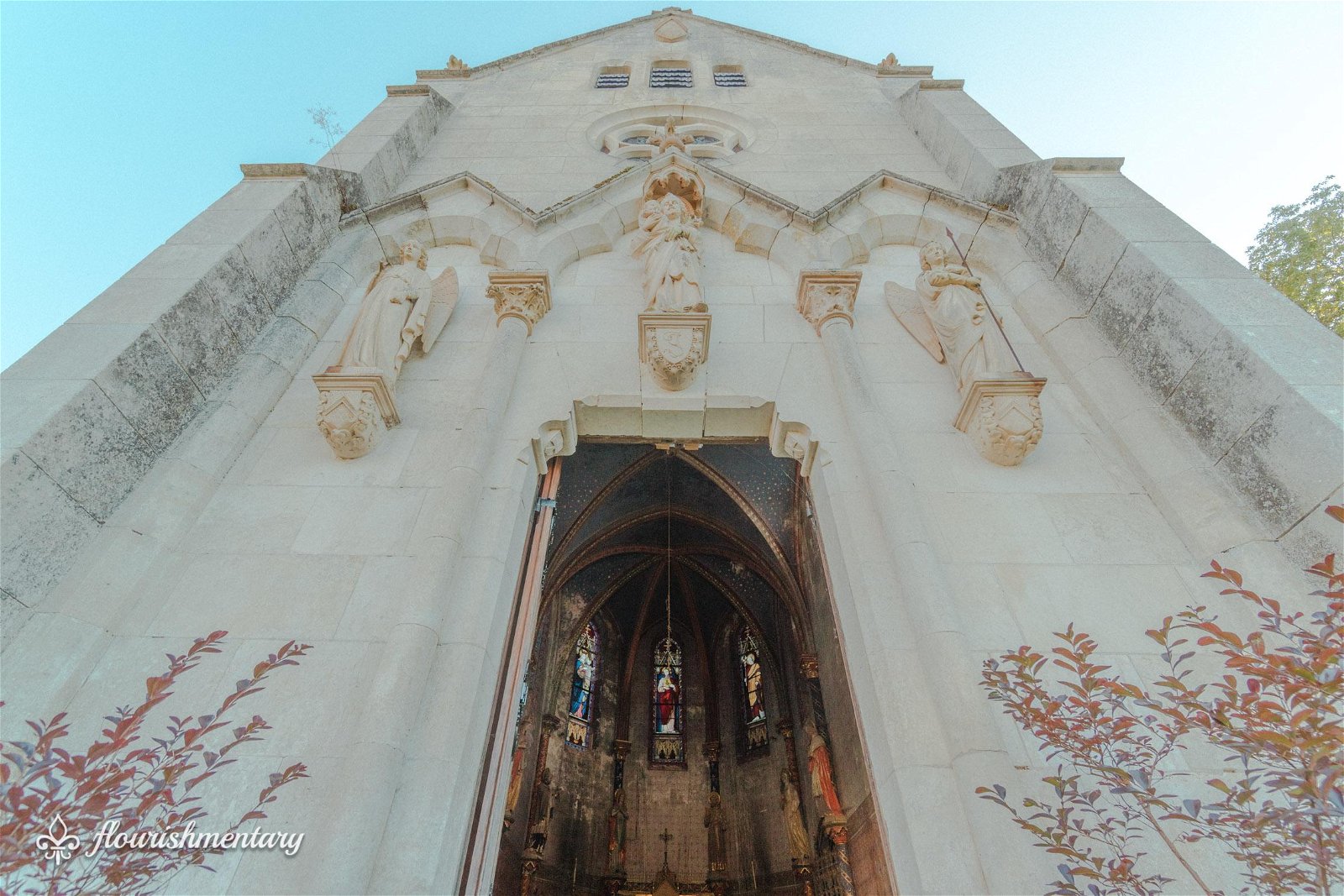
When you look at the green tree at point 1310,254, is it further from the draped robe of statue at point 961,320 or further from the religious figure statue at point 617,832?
the religious figure statue at point 617,832

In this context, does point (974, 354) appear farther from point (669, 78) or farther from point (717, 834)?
point (717, 834)

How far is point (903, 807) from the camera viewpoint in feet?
11.1

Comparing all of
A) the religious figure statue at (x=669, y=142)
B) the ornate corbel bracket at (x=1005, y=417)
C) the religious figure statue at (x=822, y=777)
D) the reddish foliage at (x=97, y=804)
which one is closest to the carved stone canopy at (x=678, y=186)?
the religious figure statue at (x=669, y=142)

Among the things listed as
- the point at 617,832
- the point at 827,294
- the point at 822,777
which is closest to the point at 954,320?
the point at 827,294

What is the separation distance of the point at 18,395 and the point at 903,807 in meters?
5.46

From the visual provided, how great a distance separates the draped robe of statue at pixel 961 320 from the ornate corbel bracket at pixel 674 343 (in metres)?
1.95

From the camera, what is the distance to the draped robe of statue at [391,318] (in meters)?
5.36

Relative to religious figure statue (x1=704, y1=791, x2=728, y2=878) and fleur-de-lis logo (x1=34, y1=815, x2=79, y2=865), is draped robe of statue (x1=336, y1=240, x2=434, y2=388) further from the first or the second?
religious figure statue (x1=704, y1=791, x2=728, y2=878)

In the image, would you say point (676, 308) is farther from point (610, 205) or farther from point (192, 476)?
point (192, 476)

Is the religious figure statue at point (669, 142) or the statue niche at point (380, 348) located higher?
the religious figure statue at point (669, 142)

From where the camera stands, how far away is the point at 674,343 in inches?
→ 219

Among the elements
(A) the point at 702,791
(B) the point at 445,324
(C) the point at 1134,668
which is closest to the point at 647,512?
(A) the point at 702,791

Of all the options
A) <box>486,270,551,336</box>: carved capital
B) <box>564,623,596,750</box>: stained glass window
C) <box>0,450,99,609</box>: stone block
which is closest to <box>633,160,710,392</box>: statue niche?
<box>486,270,551,336</box>: carved capital

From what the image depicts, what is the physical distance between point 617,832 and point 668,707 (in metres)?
2.88
